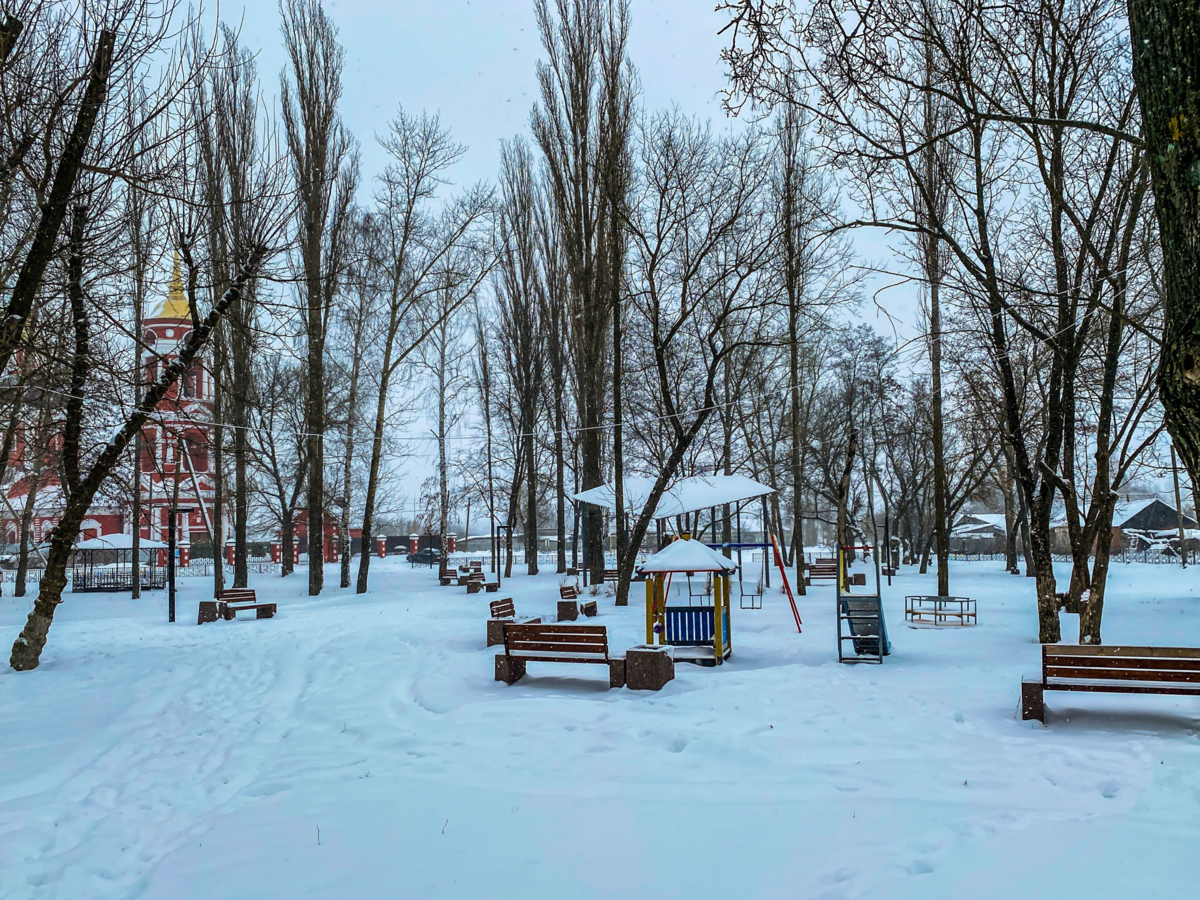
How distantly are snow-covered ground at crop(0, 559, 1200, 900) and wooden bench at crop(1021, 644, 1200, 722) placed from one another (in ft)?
0.96

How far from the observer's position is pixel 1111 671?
22.6 feet

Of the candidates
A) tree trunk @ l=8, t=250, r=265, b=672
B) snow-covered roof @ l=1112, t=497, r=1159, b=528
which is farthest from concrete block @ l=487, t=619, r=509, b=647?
snow-covered roof @ l=1112, t=497, r=1159, b=528

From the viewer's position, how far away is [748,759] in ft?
19.6

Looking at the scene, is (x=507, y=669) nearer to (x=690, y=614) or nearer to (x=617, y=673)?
(x=617, y=673)

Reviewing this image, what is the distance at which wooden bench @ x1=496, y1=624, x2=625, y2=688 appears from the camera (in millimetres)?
8875

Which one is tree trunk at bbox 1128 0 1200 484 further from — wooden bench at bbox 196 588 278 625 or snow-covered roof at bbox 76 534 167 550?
snow-covered roof at bbox 76 534 167 550

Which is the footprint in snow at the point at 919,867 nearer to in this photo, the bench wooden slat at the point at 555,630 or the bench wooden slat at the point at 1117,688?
the bench wooden slat at the point at 1117,688

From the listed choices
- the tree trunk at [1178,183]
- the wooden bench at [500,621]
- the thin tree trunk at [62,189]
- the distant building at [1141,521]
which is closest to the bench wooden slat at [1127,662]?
the wooden bench at [500,621]

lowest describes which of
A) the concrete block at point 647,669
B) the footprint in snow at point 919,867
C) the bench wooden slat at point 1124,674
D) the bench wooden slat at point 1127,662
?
the footprint in snow at point 919,867

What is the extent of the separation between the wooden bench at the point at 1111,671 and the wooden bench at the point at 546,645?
13.8ft

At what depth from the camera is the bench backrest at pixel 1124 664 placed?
671cm

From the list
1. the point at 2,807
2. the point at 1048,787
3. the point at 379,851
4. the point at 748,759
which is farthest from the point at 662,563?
the point at 2,807

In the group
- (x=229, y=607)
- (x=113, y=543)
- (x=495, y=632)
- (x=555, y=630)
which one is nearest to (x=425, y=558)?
(x=113, y=543)

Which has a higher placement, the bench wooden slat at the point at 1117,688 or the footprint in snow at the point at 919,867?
the bench wooden slat at the point at 1117,688
